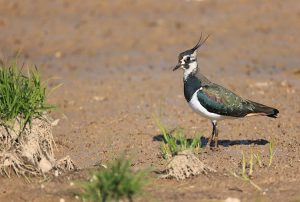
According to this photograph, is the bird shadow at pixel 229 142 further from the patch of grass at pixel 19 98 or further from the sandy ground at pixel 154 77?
the patch of grass at pixel 19 98

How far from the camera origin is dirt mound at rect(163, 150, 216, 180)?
302 inches

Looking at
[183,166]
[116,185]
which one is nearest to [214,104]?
[183,166]

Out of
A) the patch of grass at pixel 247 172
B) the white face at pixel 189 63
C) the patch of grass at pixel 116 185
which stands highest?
the white face at pixel 189 63

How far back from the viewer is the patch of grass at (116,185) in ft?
21.1

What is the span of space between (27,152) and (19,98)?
0.58 meters

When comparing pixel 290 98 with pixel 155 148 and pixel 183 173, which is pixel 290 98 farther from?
pixel 183 173

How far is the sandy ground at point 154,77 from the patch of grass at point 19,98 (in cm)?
72

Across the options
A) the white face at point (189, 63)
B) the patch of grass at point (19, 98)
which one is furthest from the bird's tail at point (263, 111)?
the patch of grass at point (19, 98)

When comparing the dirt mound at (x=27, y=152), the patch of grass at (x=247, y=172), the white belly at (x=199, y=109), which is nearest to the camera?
the patch of grass at (x=247, y=172)

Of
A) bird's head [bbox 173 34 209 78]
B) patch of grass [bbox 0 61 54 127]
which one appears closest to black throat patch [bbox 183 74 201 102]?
bird's head [bbox 173 34 209 78]

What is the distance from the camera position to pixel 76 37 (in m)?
15.2

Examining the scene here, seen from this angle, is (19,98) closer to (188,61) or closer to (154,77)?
(188,61)

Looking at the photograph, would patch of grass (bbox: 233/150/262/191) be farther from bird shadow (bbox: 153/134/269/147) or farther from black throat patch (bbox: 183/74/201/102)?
black throat patch (bbox: 183/74/201/102)

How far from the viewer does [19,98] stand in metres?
8.17
